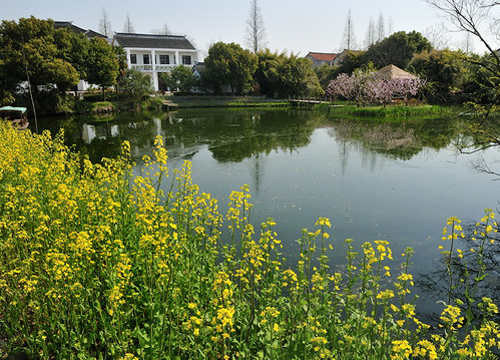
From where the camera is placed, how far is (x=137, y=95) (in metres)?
35.6

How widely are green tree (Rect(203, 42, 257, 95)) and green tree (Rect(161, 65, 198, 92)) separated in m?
1.65

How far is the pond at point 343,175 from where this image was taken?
6590 millimetres

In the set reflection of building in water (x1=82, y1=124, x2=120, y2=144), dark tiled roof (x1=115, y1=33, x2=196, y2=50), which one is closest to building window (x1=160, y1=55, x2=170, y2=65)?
dark tiled roof (x1=115, y1=33, x2=196, y2=50)

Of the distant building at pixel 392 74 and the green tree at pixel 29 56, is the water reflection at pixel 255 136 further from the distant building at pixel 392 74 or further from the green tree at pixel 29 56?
the distant building at pixel 392 74

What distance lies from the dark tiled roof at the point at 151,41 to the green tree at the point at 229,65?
877 centimetres

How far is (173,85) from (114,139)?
86.1 ft

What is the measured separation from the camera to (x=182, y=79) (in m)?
41.3

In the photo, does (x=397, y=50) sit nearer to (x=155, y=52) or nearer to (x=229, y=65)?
(x=229, y=65)

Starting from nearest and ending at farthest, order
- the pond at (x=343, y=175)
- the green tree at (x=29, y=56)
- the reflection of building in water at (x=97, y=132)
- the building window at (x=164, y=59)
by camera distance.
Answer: the pond at (x=343, y=175) < the reflection of building in water at (x=97, y=132) < the green tree at (x=29, y=56) < the building window at (x=164, y=59)

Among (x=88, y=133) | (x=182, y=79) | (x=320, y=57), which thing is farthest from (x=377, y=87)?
Result: (x=320, y=57)

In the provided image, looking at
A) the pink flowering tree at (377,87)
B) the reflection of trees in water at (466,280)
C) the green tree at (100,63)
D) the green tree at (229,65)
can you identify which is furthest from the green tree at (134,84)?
the reflection of trees in water at (466,280)

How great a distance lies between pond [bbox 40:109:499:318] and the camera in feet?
21.6

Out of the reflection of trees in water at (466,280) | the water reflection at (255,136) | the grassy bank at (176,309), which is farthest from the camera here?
the water reflection at (255,136)

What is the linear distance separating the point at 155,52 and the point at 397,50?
2901 cm
